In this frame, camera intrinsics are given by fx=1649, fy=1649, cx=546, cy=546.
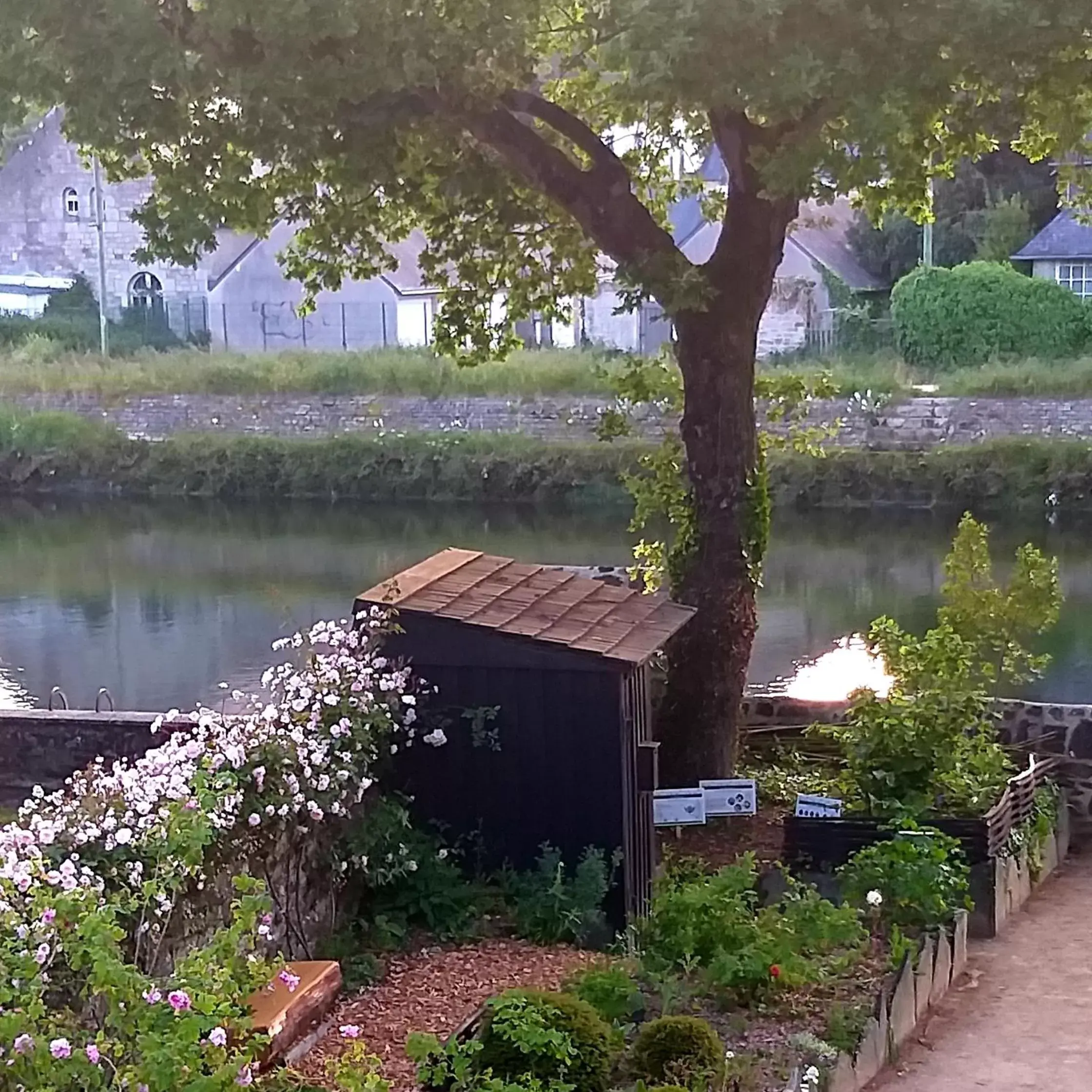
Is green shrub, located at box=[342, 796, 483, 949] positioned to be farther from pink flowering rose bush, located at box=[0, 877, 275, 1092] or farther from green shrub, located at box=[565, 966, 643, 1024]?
pink flowering rose bush, located at box=[0, 877, 275, 1092]

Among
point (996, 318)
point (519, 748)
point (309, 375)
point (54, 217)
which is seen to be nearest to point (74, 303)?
point (54, 217)

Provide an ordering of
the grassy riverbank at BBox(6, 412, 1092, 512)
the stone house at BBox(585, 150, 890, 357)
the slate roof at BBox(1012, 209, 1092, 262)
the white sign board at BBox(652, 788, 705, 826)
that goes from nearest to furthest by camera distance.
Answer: the white sign board at BBox(652, 788, 705, 826), the grassy riverbank at BBox(6, 412, 1092, 512), the slate roof at BBox(1012, 209, 1092, 262), the stone house at BBox(585, 150, 890, 357)

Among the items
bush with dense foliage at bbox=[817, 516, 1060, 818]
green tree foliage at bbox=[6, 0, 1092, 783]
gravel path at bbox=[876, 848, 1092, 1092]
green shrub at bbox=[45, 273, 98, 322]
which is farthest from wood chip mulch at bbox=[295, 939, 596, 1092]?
green shrub at bbox=[45, 273, 98, 322]

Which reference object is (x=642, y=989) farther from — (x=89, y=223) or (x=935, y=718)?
(x=89, y=223)

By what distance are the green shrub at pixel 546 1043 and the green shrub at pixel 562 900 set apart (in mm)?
1490

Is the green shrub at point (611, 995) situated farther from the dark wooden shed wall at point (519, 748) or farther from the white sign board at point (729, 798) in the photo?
the white sign board at point (729, 798)

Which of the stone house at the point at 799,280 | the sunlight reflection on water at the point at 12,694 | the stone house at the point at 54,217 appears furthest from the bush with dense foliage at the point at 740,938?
the stone house at the point at 54,217

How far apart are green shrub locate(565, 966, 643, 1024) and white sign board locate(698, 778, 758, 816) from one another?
1691 mm

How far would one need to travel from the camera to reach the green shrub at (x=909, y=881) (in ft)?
18.8

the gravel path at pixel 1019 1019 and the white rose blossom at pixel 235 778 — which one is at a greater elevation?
the white rose blossom at pixel 235 778

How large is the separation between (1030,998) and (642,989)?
1.64 m

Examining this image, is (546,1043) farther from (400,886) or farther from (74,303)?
(74,303)

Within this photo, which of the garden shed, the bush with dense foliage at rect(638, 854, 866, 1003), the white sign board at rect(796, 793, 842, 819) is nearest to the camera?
the bush with dense foliage at rect(638, 854, 866, 1003)

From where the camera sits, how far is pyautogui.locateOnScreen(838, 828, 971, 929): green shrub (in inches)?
225
